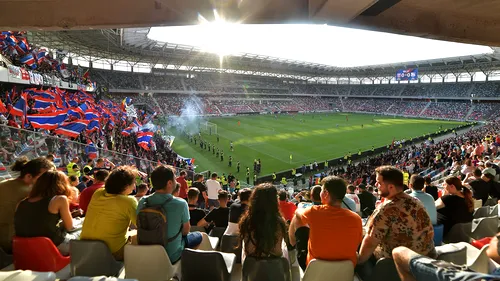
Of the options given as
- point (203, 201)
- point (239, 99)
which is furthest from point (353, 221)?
point (239, 99)

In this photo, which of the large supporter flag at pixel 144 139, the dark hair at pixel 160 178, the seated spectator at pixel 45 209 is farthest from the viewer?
the large supporter flag at pixel 144 139

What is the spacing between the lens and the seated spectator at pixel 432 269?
153 cm

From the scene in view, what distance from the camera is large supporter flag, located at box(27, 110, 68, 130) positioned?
1135cm

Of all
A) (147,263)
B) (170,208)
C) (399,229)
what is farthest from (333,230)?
(147,263)

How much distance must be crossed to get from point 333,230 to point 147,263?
2.07 m

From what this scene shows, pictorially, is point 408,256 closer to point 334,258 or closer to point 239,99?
point 334,258

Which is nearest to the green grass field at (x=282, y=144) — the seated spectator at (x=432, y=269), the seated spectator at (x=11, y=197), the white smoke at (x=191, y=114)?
the white smoke at (x=191, y=114)

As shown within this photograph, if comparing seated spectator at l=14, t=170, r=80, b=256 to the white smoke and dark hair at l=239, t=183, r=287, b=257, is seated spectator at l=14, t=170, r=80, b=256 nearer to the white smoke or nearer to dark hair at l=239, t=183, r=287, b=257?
dark hair at l=239, t=183, r=287, b=257

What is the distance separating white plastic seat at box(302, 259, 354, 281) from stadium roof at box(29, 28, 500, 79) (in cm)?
3323

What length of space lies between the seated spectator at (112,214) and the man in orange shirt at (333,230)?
82.4 inches

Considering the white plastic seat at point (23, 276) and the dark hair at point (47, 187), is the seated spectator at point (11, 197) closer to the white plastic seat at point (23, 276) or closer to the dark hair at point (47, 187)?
the dark hair at point (47, 187)

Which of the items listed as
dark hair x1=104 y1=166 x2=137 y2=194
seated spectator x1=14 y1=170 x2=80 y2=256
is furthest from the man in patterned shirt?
seated spectator x1=14 y1=170 x2=80 y2=256

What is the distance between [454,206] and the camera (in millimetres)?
4602

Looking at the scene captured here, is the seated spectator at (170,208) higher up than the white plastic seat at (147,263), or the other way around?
the seated spectator at (170,208)
